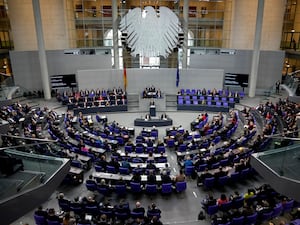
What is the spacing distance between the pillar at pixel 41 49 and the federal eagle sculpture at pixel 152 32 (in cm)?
895

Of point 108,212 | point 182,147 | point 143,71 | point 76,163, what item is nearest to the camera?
point 108,212

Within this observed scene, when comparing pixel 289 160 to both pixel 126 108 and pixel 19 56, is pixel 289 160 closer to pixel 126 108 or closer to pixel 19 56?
pixel 126 108

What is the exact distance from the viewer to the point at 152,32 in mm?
21188

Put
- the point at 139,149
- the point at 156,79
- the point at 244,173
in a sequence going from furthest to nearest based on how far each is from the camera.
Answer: the point at 156,79 < the point at 139,149 < the point at 244,173

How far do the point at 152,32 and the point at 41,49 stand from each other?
471 inches

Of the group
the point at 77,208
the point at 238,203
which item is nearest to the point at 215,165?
the point at 238,203

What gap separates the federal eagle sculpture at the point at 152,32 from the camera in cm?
2142

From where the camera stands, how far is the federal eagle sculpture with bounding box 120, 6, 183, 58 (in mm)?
21422

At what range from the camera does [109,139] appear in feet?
55.3

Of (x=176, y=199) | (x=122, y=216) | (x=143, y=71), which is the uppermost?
(x=143, y=71)

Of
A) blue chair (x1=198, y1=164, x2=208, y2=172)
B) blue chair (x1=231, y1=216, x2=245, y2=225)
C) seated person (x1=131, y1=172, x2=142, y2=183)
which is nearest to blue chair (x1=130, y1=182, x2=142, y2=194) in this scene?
seated person (x1=131, y1=172, x2=142, y2=183)

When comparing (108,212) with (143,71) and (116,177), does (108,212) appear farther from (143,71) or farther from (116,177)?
(143,71)

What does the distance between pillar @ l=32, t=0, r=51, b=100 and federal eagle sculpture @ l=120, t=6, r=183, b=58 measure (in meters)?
8.95

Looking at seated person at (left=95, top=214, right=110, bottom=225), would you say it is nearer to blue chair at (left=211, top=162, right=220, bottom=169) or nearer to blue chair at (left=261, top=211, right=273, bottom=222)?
blue chair at (left=261, top=211, right=273, bottom=222)
